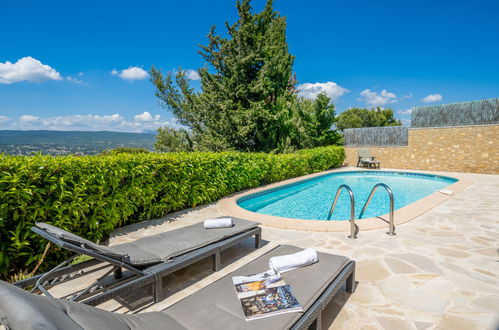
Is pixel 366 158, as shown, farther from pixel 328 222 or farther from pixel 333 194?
pixel 328 222

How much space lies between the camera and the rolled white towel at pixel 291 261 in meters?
2.51

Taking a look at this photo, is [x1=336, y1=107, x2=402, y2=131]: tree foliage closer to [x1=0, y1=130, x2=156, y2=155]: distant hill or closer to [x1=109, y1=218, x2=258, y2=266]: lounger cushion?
[x1=0, y1=130, x2=156, y2=155]: distant hill

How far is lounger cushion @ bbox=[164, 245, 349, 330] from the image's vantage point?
70.2 inches

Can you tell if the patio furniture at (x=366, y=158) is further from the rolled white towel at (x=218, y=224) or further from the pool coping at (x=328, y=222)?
the rolled white towel at (x=218, y=224)

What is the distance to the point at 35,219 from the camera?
3.54 metres

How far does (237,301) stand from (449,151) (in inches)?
652

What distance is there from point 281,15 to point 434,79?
805 inches

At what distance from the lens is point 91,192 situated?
4.32 m

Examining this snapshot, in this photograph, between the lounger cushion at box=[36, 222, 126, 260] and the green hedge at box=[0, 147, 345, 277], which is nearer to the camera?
the lounger cushion at box=[36, 222, 126, 260]

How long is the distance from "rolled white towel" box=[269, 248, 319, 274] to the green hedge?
127 inches

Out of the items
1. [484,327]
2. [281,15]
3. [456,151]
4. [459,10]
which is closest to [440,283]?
[484,327]

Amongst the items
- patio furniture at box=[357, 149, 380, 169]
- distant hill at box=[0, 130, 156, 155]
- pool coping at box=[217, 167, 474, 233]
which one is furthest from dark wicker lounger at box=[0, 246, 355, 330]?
patio furniture at box=[357, 149, 380, 169]

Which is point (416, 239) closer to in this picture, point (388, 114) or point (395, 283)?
point (395, 283)

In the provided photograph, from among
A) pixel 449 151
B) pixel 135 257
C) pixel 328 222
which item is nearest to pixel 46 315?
pixel 135 257
